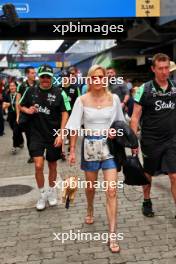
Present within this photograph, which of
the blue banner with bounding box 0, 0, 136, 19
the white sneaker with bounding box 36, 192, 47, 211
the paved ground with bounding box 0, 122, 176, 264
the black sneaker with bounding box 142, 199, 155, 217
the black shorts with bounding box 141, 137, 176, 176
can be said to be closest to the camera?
the paved ground with bounding box 0, 122, 176, 264

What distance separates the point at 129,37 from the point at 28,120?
11490 mm

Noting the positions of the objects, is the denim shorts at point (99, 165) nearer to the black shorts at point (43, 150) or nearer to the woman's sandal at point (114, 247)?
the woman's sandal at point (114, 247)

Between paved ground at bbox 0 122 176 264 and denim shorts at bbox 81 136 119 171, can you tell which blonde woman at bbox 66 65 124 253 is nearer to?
denim shorts at bbox 81 136 119 171

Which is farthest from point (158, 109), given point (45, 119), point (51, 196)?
point (51, 196)

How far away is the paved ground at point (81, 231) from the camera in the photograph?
14.2ft

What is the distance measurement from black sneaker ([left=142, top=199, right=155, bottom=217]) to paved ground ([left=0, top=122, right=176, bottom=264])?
88mm

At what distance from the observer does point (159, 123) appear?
4.98 meters

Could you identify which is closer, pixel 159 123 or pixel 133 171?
pixel 133 171

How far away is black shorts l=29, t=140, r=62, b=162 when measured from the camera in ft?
18.7

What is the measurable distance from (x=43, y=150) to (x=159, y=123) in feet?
5.26

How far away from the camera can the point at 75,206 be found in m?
5.95

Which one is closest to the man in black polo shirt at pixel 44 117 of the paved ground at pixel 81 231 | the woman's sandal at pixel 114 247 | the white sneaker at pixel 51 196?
the white sneaker at pixel 51 196

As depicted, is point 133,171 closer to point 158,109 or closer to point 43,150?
point 158,109

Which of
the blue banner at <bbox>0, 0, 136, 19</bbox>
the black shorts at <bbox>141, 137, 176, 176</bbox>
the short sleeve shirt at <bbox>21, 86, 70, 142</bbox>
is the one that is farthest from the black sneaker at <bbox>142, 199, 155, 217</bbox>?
the blue banner at <bbox>0, 0, 136, 19</bbox>
